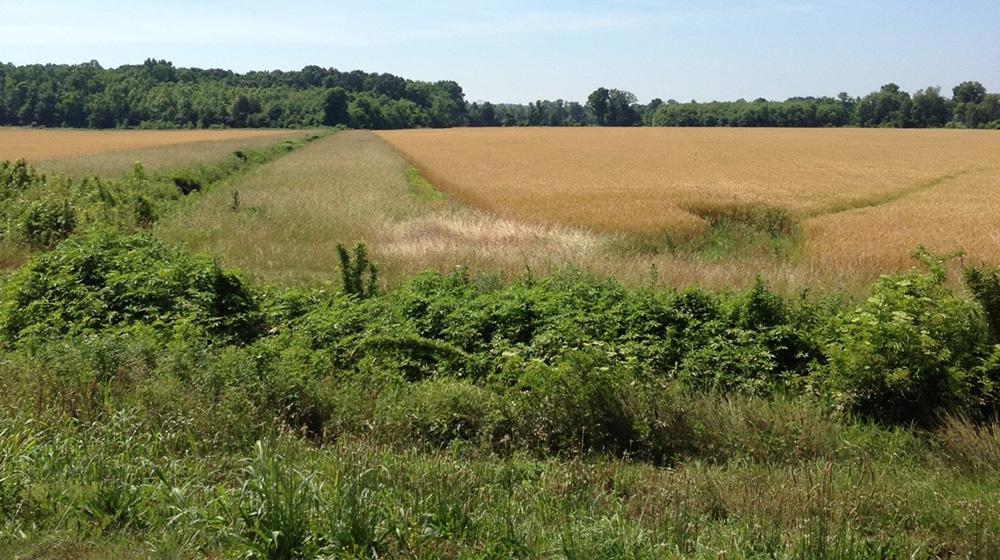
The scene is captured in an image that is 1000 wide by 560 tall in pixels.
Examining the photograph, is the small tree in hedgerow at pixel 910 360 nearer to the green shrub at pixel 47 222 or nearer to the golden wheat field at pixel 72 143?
the green shrub at pixel 47 222

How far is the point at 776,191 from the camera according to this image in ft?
86.0

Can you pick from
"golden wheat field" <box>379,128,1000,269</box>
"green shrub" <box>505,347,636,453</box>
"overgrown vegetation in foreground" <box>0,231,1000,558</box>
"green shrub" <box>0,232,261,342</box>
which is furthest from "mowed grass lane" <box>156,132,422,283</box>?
"green shrub" <box>505,347,636,453</box>

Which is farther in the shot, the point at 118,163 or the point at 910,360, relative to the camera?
the point at 118,163

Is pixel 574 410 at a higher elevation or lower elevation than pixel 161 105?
lower

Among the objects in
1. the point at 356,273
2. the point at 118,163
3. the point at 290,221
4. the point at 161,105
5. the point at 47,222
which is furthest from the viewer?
the point at 161,105

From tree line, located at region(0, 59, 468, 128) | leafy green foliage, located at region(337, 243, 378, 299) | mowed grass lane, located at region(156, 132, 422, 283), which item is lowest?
mowed grass lane, located at region(156, 132, 422, 283)

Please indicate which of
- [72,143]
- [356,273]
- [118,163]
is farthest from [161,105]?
[356,273]

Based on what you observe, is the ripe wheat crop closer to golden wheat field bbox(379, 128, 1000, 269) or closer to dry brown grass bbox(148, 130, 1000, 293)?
golden wheat field bbox(379, 128, 1000, 269)

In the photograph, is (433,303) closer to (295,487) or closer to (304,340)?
(304,340)

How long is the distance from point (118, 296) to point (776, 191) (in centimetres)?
2249

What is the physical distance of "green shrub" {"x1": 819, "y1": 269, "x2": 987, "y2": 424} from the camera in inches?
263

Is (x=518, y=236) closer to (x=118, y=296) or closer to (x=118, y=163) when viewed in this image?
(x=118, y=296)

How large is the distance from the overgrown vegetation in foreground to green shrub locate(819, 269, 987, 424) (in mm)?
23

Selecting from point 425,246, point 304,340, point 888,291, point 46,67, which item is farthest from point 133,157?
point 46,67
